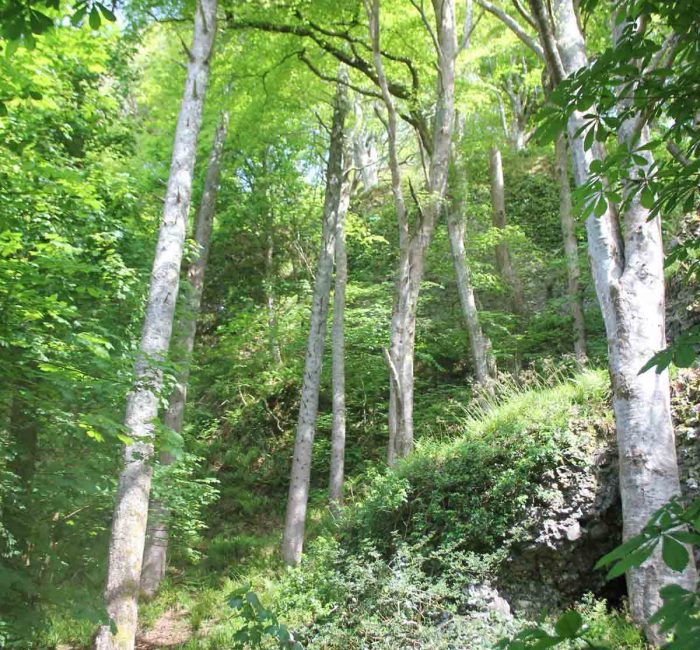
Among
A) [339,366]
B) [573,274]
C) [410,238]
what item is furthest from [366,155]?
[410,238]

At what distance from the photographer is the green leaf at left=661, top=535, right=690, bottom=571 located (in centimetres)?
111

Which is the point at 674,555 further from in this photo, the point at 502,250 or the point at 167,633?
the point at 502,250

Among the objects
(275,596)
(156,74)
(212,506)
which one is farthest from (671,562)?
(156,74)

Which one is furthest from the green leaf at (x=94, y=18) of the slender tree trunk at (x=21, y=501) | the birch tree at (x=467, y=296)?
the birch tree at (x=467, y=296)

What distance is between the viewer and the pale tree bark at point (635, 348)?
448 centimetres

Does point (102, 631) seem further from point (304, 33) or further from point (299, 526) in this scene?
point (304, 33)

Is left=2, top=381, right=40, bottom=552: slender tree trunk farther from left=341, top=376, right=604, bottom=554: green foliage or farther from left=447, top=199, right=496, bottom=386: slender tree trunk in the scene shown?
left=447, top=199, right=496, bottom=386: slender tree trunk

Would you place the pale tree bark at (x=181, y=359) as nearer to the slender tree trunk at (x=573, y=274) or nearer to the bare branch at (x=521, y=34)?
the bare branch at (x=521, y=34)

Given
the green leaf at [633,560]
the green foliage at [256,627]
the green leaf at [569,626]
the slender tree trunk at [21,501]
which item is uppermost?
the slender tree trunk at [21,501]

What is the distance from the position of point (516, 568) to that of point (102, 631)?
388 centimetres

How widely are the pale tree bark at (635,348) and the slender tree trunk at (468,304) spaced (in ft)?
20.7

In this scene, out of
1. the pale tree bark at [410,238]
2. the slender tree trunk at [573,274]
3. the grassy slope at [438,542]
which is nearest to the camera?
the grassy slope at [438,542]

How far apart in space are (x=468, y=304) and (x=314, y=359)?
364 centimetres

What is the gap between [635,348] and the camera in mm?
4871
